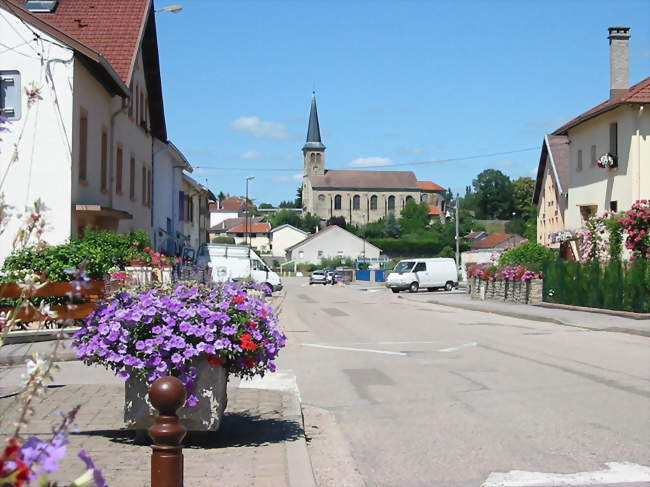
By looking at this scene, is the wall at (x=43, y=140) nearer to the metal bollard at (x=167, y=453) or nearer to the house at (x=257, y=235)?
the metal bollard at (x=167, y=453)

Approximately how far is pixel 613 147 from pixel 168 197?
19.3m

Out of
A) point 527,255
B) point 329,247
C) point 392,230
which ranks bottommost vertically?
point 527,255

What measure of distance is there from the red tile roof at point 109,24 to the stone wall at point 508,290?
16.1 meters

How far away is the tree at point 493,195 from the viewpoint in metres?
157

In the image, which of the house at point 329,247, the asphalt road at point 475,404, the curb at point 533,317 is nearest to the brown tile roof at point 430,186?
the house at point 329,247

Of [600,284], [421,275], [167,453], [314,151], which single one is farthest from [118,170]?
[314,151]

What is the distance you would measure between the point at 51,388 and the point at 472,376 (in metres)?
5.75

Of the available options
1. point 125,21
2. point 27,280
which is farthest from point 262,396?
point 125,21

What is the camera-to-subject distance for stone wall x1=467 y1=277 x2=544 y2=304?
30.8 metres

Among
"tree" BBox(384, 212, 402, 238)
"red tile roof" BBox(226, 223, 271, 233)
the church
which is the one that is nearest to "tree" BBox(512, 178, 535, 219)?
"tree" BBox(384, 212, 402, 238)

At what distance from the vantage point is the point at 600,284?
2531 centimetres

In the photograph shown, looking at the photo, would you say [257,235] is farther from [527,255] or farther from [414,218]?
[527,255]

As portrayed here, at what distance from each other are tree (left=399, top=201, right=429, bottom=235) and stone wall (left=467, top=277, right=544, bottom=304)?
93865 millimetres

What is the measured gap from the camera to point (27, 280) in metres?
3.09
